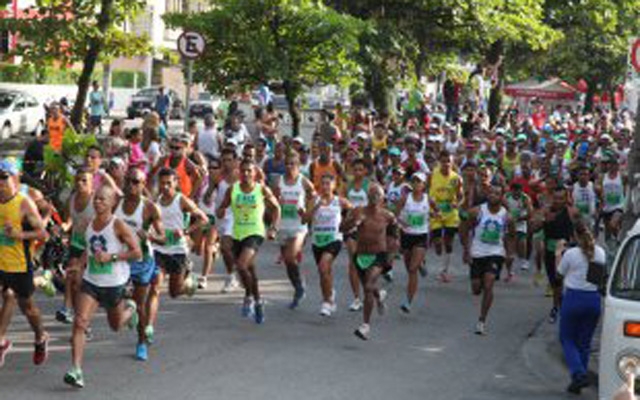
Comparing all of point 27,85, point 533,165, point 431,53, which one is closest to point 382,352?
point 533,165

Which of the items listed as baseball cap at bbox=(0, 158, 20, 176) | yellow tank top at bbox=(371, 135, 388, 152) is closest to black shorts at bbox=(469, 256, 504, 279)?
baseball cap at bbox=(0, 158, 20, 176)

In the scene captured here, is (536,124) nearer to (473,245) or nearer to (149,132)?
(149,132)

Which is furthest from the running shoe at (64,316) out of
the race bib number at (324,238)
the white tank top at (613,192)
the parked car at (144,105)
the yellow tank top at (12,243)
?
the parked car at (144,105)

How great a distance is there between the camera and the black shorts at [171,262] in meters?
12.4

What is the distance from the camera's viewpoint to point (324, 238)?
1396cm

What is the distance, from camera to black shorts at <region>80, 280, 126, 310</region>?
33.0 ft

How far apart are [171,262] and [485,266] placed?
3595 mm

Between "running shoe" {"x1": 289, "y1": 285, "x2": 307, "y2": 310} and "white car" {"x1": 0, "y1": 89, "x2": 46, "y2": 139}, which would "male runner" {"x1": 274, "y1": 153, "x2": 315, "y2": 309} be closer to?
"running shoe" {"x1": 289, "y1": 285, "x2": 307, "y2": 310}

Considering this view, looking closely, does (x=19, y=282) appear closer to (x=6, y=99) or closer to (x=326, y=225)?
(x=326, y=225)

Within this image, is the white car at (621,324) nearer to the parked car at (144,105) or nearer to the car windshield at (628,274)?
the car windshield at (628,274)

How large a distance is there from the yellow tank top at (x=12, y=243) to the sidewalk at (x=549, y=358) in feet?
15.9

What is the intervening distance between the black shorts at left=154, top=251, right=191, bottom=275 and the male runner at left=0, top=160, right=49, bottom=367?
7.20ft

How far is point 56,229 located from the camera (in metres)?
13.2

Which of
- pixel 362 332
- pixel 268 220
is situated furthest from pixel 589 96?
pixel 362 332
